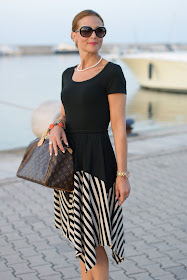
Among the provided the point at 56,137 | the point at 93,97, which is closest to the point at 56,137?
the point at 56,137

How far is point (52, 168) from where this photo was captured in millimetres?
2670

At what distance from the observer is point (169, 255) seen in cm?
411

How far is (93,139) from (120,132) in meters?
0.16

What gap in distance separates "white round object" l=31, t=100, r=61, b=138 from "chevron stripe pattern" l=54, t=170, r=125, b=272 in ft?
22.4

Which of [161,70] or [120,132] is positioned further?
[161,70]

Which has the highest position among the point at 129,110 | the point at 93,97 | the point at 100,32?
the point at 100,32

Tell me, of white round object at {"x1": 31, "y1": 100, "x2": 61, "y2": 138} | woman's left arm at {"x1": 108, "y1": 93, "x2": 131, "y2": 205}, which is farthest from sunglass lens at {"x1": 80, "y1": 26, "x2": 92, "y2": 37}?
white round object at {"x1": 31, "y1": 100, "x2": 61, "y2": 138}

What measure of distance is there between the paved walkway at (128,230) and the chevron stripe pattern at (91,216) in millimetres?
1032

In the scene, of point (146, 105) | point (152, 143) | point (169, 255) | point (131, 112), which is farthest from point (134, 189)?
point (146, 105)

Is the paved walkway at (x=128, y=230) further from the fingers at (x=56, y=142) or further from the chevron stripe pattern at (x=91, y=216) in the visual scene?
the fingers at (x=56, y=142)

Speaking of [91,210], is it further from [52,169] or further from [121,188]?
[52,169]

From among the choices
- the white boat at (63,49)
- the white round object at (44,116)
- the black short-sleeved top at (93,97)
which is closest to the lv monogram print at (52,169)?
the black short-sleeved top at (93,97)

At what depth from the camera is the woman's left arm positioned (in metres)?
2.68

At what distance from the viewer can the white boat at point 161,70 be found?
27562mm
